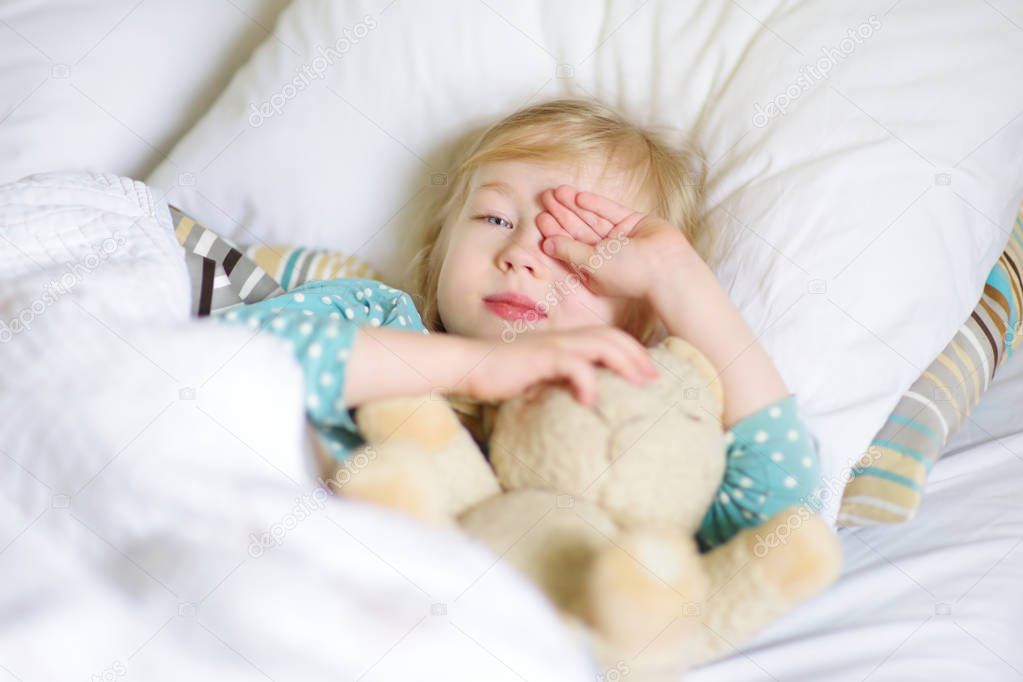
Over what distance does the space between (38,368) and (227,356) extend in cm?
14

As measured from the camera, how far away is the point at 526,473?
654 millimetres

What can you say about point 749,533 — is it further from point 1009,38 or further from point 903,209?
point 1009,38

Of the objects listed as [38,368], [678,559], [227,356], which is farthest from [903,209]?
[38,368]

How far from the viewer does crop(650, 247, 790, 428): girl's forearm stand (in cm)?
79

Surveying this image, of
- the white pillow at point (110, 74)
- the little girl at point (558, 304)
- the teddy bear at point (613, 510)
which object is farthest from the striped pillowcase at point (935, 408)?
the white pillow at point (110, 74)

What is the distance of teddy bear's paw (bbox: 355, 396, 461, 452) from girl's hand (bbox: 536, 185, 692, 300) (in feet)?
0.88

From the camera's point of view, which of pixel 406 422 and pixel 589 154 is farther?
pixel 589 154

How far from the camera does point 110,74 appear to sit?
4.33 feet

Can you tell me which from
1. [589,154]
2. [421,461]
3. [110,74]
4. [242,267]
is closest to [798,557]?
[421,461]

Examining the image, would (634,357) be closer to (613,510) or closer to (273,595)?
(613,510)

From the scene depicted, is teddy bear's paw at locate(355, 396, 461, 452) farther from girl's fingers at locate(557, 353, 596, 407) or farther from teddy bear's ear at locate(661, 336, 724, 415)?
teddy bear's ear at locate(661, 336, 724, 415)

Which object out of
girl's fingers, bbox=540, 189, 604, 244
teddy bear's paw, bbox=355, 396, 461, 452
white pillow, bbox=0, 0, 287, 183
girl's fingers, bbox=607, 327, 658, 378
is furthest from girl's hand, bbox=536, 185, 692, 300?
white pillow, bbox=0, 0, 287, 183

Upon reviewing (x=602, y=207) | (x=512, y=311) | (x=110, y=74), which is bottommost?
(x=110, y=74)

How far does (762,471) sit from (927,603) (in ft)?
0.68
